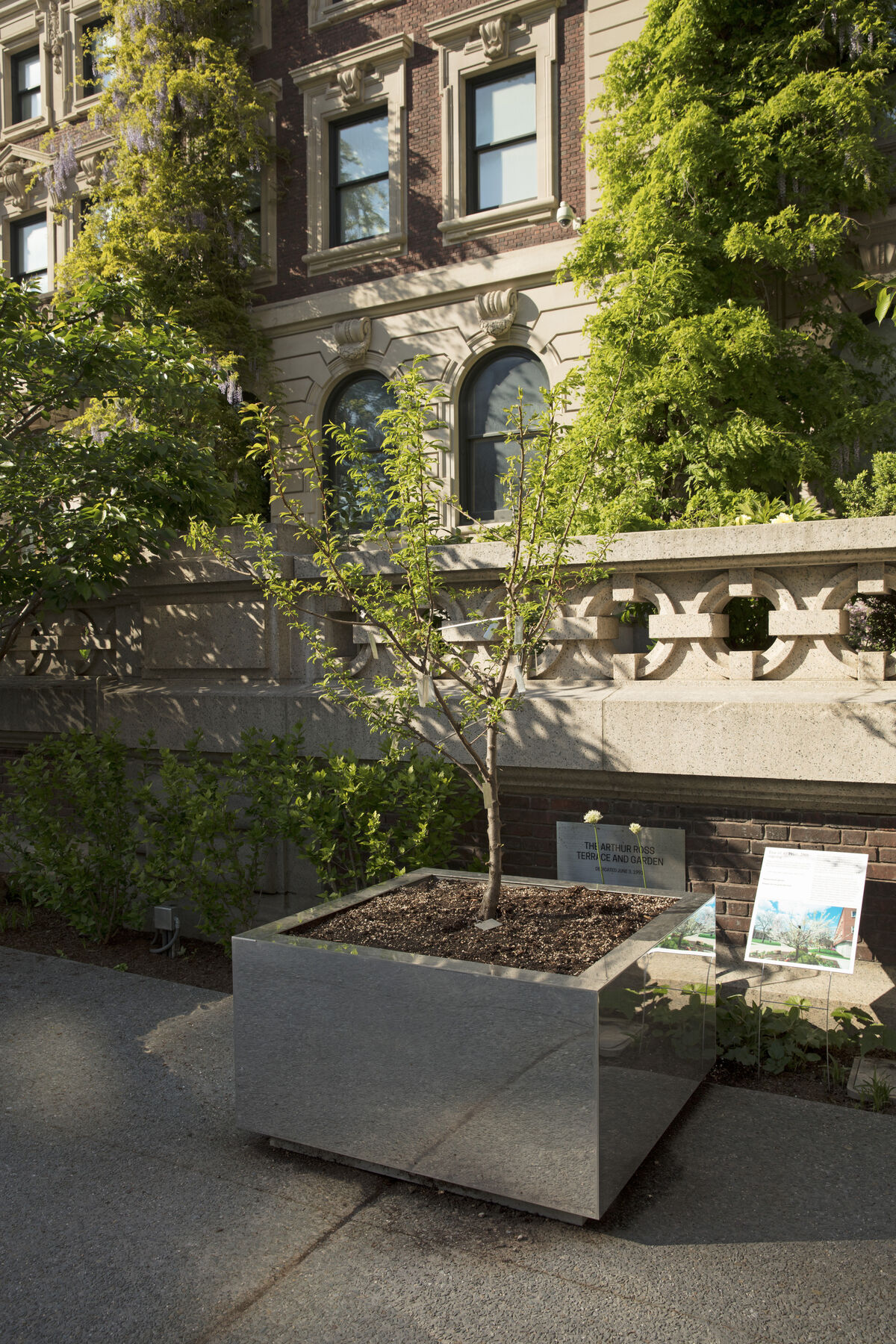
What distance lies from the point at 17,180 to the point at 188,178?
22.2 feet

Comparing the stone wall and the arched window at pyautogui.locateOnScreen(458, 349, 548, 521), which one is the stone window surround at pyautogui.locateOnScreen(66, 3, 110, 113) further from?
the stone wall

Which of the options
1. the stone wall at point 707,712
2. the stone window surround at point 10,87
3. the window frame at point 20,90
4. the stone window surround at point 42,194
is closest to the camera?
the stone wall at point 707,712

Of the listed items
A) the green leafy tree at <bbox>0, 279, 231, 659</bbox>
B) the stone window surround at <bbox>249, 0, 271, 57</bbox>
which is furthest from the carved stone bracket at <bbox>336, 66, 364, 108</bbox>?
the green leafy tree at <bbox>0, 279, 231, 659</bbox>

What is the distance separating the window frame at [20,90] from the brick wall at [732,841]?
19895 millimetres

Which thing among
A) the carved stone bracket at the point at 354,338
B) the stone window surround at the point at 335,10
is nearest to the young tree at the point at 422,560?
the carved stone bracket at the point at 354,338

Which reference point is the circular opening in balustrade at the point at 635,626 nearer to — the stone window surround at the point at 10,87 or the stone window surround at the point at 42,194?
the stone window surround at the point at 42,194

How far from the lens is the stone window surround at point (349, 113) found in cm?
1502

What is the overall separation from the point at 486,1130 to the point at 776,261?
32.0ft

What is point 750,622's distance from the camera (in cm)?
680

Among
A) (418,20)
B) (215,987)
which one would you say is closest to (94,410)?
(418,20)

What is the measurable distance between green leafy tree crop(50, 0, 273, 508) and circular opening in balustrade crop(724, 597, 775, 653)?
369 inches

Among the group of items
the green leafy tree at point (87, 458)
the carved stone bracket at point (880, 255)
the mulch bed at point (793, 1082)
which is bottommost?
the mulch bed at point (793, 1082)

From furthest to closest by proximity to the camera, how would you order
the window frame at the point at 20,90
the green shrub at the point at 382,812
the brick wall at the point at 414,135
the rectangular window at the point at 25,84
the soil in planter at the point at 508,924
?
the rectangular window at the point at 25,84
the window frame at the point at 20,90
the brick wall at the point at 414,135
the green shrub at the point at 382,812
the soil in planter at the point at 508,924

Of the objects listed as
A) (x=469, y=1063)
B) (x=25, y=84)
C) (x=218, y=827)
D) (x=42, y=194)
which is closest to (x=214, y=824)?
(x=218, y=827)
